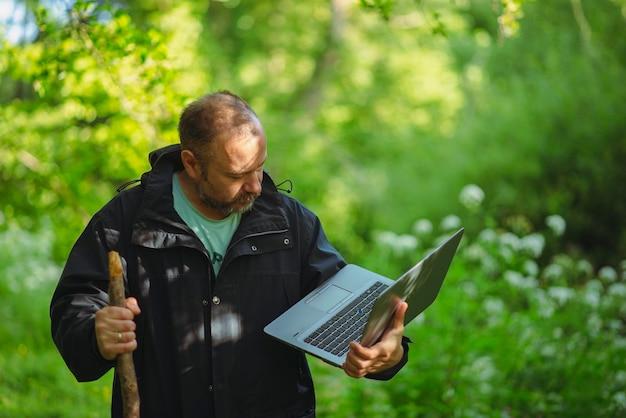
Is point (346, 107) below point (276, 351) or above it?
below

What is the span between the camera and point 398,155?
1575 centimetres

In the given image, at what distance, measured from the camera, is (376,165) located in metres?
15.8

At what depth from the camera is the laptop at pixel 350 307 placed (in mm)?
2176

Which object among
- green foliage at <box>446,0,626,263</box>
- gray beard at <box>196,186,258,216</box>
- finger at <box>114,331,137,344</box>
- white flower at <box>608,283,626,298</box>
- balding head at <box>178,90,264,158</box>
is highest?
balding head at <box>178,90,264,158</box>

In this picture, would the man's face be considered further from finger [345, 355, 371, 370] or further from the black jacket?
finger [345, 355, 371, 370]

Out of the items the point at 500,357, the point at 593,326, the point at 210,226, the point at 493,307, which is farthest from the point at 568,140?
the point at 210,226

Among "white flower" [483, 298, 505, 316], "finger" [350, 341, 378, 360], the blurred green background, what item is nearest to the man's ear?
"finger" [350, 341, 378, 360]

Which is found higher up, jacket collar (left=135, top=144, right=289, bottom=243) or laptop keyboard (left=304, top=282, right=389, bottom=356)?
jacket collar (left=135, top=144, right=289, bottom=243)

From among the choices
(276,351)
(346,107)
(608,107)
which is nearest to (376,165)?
(346,107)

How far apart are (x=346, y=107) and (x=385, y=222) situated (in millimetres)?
5109

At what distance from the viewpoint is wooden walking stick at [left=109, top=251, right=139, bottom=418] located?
2.05m

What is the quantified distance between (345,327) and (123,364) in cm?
67

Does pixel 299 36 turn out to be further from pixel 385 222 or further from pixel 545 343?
pixel 545 343

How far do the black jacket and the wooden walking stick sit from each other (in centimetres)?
11
